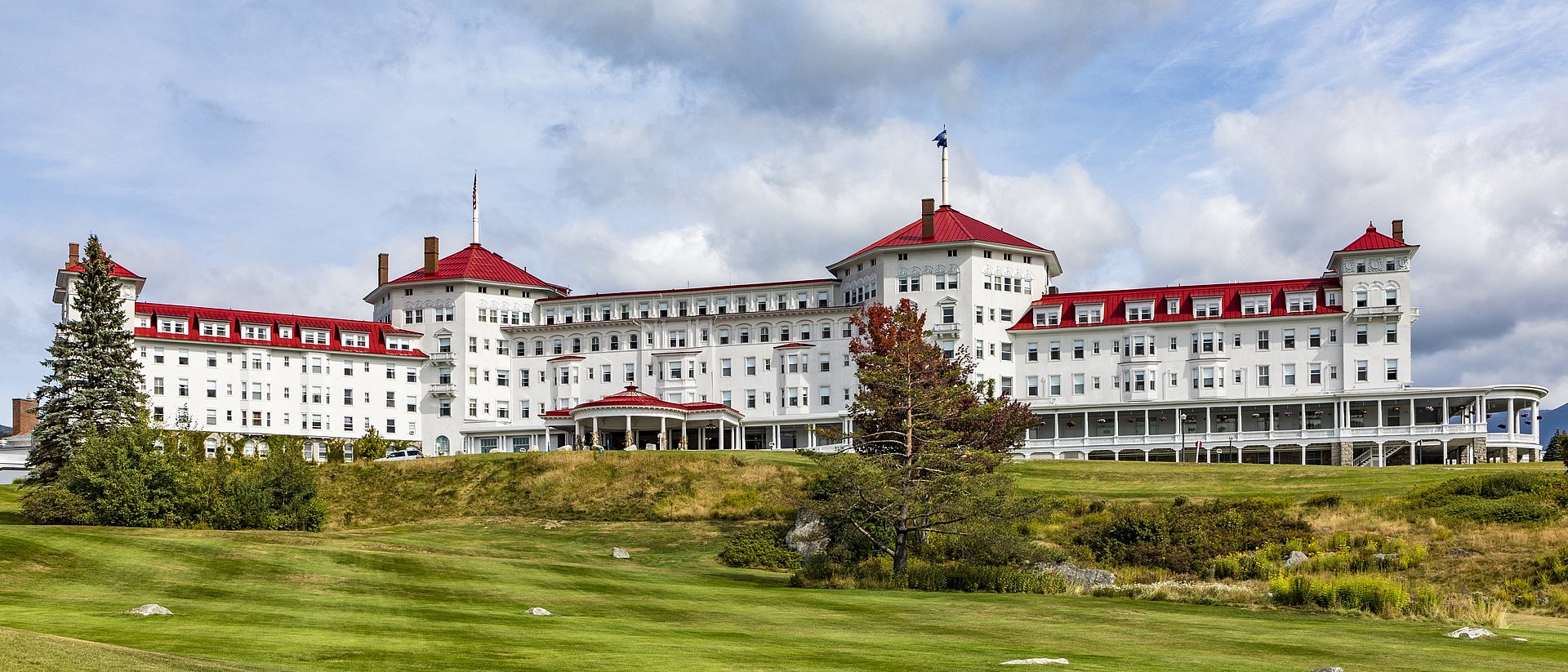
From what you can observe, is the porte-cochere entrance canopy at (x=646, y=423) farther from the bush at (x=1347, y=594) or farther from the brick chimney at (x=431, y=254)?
the bush at (x=1347, y=594)

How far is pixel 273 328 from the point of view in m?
110

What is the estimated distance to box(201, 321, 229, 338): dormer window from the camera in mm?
107625

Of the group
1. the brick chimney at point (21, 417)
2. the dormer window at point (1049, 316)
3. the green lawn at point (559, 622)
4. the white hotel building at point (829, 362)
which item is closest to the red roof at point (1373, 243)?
the white hotel building at point (829, 362)

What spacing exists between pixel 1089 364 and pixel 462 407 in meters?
50.2

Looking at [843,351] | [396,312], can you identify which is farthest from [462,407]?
[843,351]

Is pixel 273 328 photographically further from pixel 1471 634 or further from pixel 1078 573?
pixel 1471 634

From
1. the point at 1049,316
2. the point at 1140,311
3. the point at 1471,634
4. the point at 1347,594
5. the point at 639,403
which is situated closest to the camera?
the point at 1471,634

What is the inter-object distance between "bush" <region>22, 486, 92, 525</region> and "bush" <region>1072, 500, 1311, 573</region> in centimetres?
4113

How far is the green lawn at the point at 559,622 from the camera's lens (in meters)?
22.9

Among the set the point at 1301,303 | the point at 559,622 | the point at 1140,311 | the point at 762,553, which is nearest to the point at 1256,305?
the point at 1301,303

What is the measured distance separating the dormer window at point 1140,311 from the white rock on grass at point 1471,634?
256 feet

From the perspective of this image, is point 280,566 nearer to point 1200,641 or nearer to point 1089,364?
point 1200,641

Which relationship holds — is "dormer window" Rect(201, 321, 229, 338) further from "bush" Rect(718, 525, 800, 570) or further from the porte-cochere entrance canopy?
"bush" Rect(718, 525, 800, 570)

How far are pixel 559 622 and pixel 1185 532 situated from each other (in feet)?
94.3
